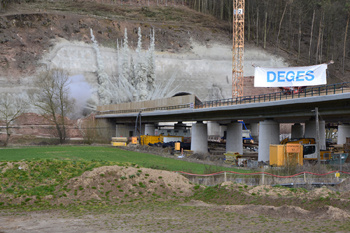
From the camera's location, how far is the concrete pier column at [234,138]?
5591 cm

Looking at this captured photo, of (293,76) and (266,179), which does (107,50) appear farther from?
(266,179)

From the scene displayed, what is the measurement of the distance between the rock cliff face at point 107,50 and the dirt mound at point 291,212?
3453 inches

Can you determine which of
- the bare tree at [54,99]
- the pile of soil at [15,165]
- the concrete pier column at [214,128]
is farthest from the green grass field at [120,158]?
the concrete pier column at [214,128]

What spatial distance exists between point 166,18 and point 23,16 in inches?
1985

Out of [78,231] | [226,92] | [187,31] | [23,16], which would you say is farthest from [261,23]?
[78,231]

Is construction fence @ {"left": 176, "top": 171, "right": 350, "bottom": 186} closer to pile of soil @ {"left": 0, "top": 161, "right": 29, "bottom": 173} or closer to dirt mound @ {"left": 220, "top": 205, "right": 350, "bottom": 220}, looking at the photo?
dirt mound @ {"left": 220, "top": 205, "right": 350, "bottom": 220}

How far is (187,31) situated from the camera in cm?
11888

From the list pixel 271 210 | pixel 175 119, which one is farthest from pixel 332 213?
pixel 175 119

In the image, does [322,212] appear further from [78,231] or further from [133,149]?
[133,149]

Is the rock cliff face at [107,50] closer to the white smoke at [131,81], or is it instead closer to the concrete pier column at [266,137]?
the white smoke at [131,81]

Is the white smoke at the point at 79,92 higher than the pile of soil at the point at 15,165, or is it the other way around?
the white smoke at the point at 79,92

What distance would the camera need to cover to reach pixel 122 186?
72.6 ft

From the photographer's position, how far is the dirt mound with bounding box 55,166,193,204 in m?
20.8

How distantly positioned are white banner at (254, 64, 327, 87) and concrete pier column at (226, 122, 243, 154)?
13221mm
